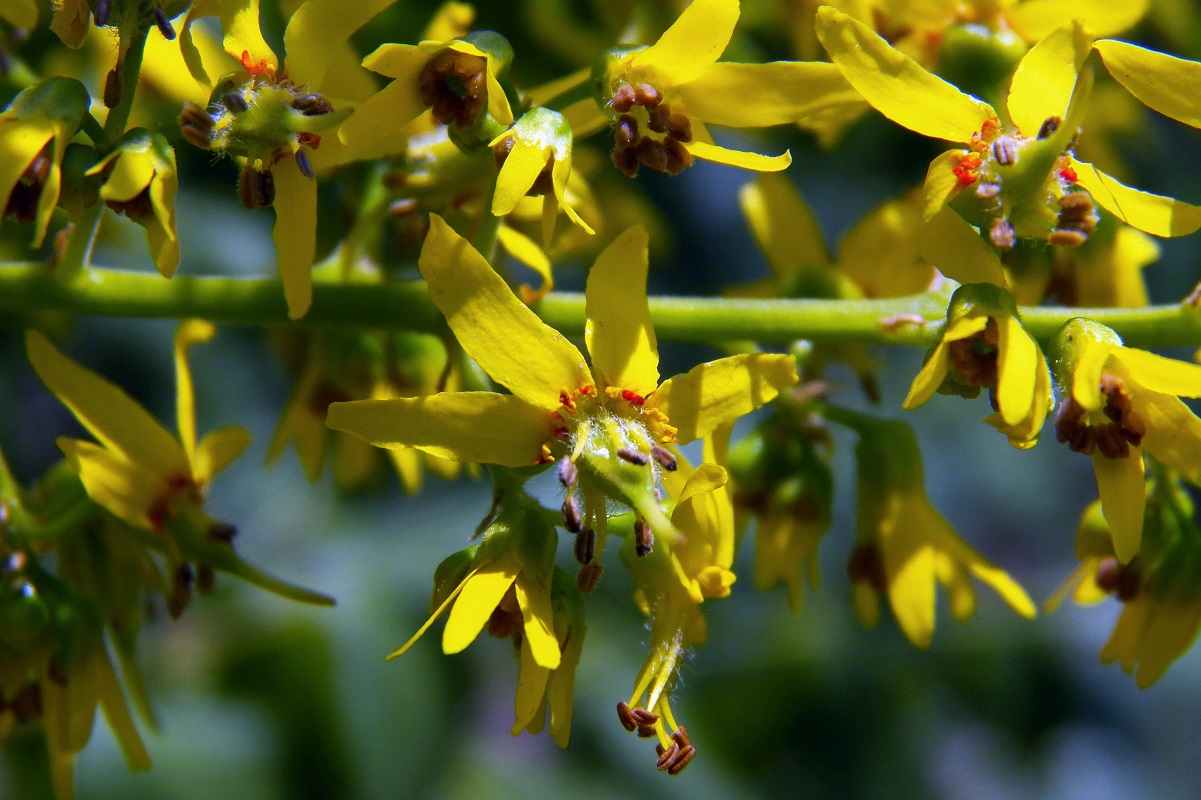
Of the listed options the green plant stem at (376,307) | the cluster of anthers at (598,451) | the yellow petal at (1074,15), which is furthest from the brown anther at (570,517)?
the yellow petal at (1074,15)

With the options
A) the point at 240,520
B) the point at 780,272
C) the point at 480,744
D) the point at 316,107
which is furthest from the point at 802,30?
the point at 480,744

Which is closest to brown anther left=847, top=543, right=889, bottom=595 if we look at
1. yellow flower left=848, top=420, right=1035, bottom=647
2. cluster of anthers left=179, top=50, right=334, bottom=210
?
yellow flower left=848, top=420, right=1035, bottom=647

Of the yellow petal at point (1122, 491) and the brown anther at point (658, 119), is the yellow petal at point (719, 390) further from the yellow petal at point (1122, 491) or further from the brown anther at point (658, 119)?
the yellow petal at point (1122, 491)

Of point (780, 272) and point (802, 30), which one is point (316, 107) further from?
point (802, 30)

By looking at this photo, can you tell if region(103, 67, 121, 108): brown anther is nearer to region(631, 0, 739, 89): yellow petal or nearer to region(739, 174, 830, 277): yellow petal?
region(631, 0, 739, 89): yellow petal

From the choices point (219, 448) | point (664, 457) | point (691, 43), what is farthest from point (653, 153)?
point (219, 448)
